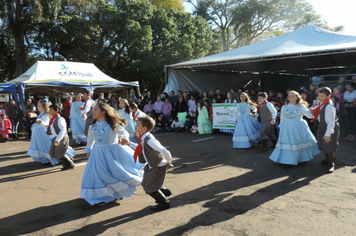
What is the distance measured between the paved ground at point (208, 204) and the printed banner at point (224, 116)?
171 inches

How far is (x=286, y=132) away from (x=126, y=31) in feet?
53.9

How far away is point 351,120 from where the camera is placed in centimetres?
905

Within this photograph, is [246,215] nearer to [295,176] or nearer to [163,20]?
[295,176]

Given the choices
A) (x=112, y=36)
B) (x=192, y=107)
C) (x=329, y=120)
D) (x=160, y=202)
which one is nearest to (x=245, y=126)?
(x=329, y=120)

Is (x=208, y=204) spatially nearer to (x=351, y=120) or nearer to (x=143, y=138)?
(x=143, y=138)

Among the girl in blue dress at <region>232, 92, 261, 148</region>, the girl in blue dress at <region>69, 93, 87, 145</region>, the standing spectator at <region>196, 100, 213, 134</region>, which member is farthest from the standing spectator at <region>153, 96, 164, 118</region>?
the girl in blue dress at <region>232, 92, 261, 148</region>

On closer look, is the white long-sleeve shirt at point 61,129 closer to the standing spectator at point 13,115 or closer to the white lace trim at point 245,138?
the white lace trim at point 245,138

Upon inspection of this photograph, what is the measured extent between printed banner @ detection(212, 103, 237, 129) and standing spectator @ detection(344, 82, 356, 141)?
12.8ft

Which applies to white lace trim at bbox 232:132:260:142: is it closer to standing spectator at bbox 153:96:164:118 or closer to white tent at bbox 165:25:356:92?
white tent at bbox 165:25:356:92

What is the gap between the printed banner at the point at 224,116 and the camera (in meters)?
10.6

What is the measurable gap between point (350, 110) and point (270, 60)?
859cm

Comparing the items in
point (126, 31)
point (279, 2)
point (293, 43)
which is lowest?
point (293, 43)

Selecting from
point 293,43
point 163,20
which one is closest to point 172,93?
point 293,43

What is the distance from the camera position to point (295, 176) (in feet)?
16.8
